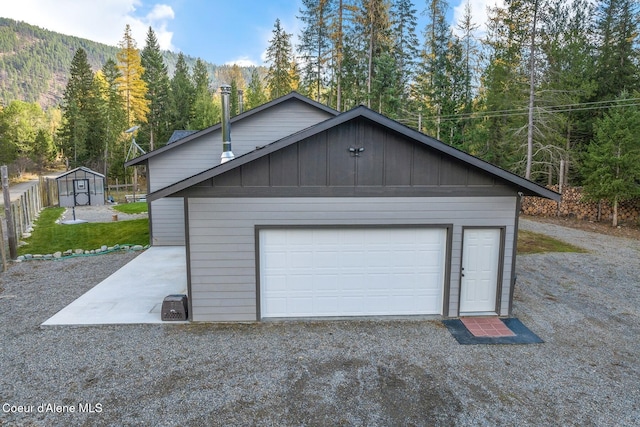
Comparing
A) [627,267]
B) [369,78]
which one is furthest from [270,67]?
[627,267]

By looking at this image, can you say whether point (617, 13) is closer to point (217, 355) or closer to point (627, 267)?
point (627, 267)

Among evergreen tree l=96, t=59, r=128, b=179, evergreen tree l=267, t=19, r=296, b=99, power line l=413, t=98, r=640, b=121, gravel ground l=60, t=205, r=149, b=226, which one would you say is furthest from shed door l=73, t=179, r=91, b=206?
power line l=413, t=98, r=640, b=121

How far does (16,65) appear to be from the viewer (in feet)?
470

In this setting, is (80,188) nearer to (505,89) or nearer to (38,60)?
(505,89)

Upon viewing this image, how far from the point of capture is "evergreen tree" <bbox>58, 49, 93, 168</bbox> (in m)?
35.8

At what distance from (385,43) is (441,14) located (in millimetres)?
6859

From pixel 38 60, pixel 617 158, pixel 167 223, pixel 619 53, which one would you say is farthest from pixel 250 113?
pixel 38 60

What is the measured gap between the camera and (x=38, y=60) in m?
150

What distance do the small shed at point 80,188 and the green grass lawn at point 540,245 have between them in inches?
986

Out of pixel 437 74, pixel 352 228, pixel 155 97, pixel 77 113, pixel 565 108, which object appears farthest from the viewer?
pixel 77 113

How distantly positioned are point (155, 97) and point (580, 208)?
116 ft

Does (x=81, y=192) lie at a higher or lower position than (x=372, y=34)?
lower

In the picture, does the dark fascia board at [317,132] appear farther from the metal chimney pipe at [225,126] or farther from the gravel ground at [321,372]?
the gravel ground at [321,372]

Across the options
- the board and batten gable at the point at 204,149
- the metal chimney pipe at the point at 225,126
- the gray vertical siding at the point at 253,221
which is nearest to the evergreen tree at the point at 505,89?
the board and batten gable at the point at 204,149
